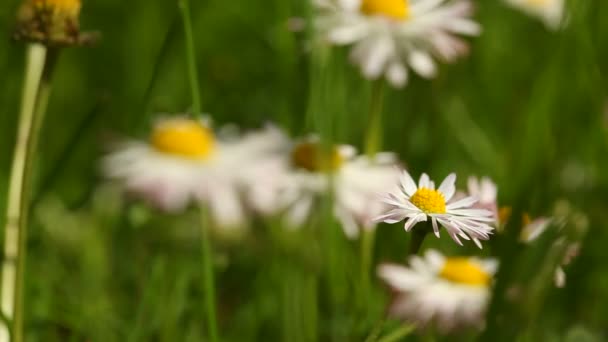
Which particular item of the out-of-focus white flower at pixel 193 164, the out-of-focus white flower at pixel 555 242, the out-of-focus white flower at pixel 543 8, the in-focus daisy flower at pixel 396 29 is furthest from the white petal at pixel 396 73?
the out-of-focus white flower at pixel 543 8

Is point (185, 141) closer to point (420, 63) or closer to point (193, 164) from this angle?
point (193, 164)

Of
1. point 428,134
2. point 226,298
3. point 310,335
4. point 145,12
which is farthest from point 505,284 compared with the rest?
point 145,12

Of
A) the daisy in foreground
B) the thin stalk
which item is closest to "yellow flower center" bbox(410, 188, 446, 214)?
the daisy in foreground

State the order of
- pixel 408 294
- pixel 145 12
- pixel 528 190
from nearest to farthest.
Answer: pixel 528 190, pixel 408 294, pixel 145 12

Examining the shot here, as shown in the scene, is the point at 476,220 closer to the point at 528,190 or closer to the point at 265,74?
the point at 528,190

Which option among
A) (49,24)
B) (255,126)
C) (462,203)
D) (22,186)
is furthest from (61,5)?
(255,126)

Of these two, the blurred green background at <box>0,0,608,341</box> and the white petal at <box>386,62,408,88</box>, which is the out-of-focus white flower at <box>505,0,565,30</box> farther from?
the white petal at <box>386,62,408,88</box>
